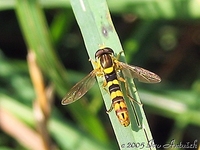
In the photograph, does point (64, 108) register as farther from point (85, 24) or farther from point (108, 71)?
point (85, 24)

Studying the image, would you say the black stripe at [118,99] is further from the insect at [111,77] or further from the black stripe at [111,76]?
the black stripe at [111,76]

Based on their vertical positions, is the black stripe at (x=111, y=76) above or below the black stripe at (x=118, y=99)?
above

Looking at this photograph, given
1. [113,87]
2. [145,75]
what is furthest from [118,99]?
[145,75]

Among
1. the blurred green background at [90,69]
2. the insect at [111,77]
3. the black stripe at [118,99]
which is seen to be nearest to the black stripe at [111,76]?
the insect at [111,77]

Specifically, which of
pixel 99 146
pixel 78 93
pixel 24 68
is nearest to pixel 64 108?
pixel 24 68

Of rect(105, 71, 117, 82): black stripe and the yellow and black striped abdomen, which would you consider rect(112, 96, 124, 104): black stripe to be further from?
rect(105, 71, 117, 82): black stripe

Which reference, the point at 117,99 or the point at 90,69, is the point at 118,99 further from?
the point at 90,69
